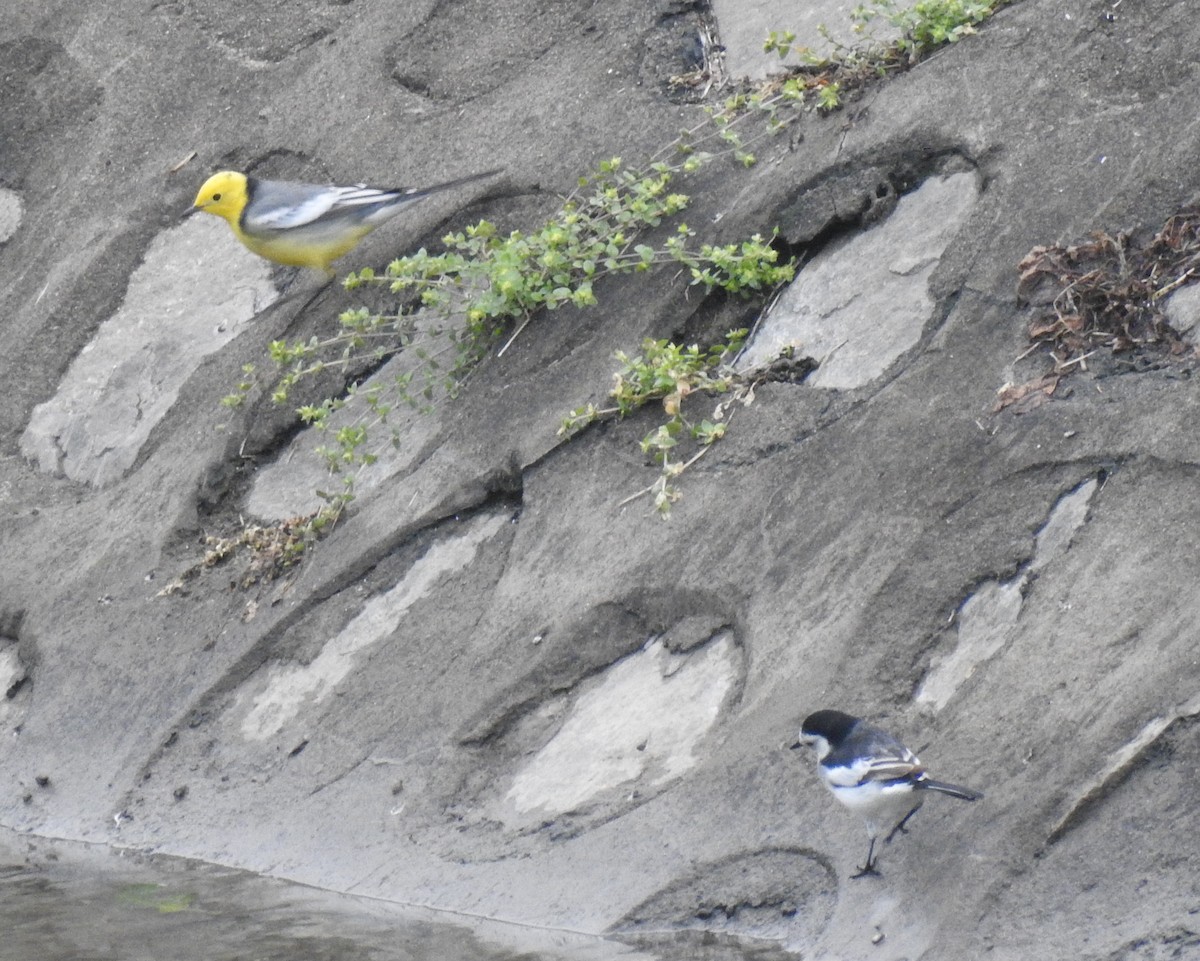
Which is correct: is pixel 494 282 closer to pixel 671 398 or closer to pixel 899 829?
pixel 671 398

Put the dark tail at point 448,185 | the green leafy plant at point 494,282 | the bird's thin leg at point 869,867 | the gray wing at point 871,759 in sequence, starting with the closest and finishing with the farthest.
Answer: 1. the gray wing at point 871,759
2. the bird's thin leg at point 869,867
3. the green leafy plant at point 494,282
4. the dark tail at point 448,185

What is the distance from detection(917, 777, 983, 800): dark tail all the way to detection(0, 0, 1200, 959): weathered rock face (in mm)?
103

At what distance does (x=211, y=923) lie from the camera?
501 centimetres

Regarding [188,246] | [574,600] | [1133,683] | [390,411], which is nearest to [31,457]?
[188,246]

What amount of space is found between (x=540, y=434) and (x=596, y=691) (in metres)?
1.09

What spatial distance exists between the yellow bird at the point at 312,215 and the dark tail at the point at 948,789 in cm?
370

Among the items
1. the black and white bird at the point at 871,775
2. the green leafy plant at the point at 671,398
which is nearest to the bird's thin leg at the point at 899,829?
the black and white bird at the point at 871,775

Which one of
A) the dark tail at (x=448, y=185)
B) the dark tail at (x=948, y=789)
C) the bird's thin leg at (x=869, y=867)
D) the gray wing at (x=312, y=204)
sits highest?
the gray wing at (x=312, y=204)

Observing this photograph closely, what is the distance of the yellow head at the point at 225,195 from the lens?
24.6 feet

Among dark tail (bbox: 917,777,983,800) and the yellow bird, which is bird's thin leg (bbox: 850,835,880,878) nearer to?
dark tail (bbox: 917,777,983,800)

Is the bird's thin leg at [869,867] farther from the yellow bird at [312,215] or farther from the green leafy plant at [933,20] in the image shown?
the yellow bird at [312,215]

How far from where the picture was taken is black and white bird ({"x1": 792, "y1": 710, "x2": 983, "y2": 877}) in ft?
13.3

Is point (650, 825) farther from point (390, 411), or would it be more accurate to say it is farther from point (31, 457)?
point (31, 457)

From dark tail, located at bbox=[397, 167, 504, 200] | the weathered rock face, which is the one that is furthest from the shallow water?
dark tail, located at bbox=[397, 167, 504, 200]
